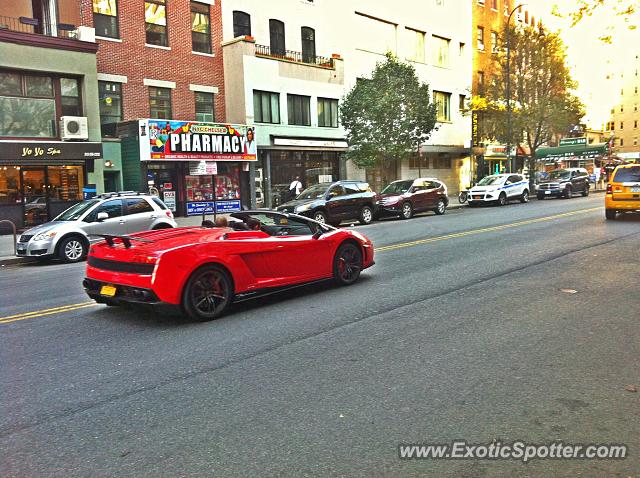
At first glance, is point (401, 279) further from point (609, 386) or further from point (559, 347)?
point (609, 386)

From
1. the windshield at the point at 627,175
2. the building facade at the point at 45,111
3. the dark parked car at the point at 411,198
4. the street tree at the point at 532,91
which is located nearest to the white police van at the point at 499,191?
the dark parked car at the point at 411,198

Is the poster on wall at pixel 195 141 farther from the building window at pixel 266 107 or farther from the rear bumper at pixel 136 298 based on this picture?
the rear bumper at pixel 136 298

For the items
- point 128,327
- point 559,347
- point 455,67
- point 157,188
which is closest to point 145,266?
point 128,327

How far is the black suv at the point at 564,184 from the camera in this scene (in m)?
33.6

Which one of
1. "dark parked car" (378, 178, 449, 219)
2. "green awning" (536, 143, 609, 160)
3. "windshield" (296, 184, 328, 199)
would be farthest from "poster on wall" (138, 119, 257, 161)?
"green awning" (536, 143, 609, 160)

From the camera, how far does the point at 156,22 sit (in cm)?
2388

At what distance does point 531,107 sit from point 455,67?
22.6ft

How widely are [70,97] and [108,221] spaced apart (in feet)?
29.6

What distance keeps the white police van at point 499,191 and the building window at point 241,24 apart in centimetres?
1396

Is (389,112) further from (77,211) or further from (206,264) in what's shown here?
(206,264)

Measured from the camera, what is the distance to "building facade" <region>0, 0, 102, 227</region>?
62.8ft

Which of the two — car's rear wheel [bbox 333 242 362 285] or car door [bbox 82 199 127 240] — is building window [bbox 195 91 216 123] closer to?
car door [bbox 82 199 127 240]

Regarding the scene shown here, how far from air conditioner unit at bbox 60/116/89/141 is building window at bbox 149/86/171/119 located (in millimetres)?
3695

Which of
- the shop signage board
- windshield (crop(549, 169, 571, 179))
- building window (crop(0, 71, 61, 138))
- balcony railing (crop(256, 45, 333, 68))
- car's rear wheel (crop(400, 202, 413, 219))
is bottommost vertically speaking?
car's rear wheel (crop(400, 202, 413, 219))
